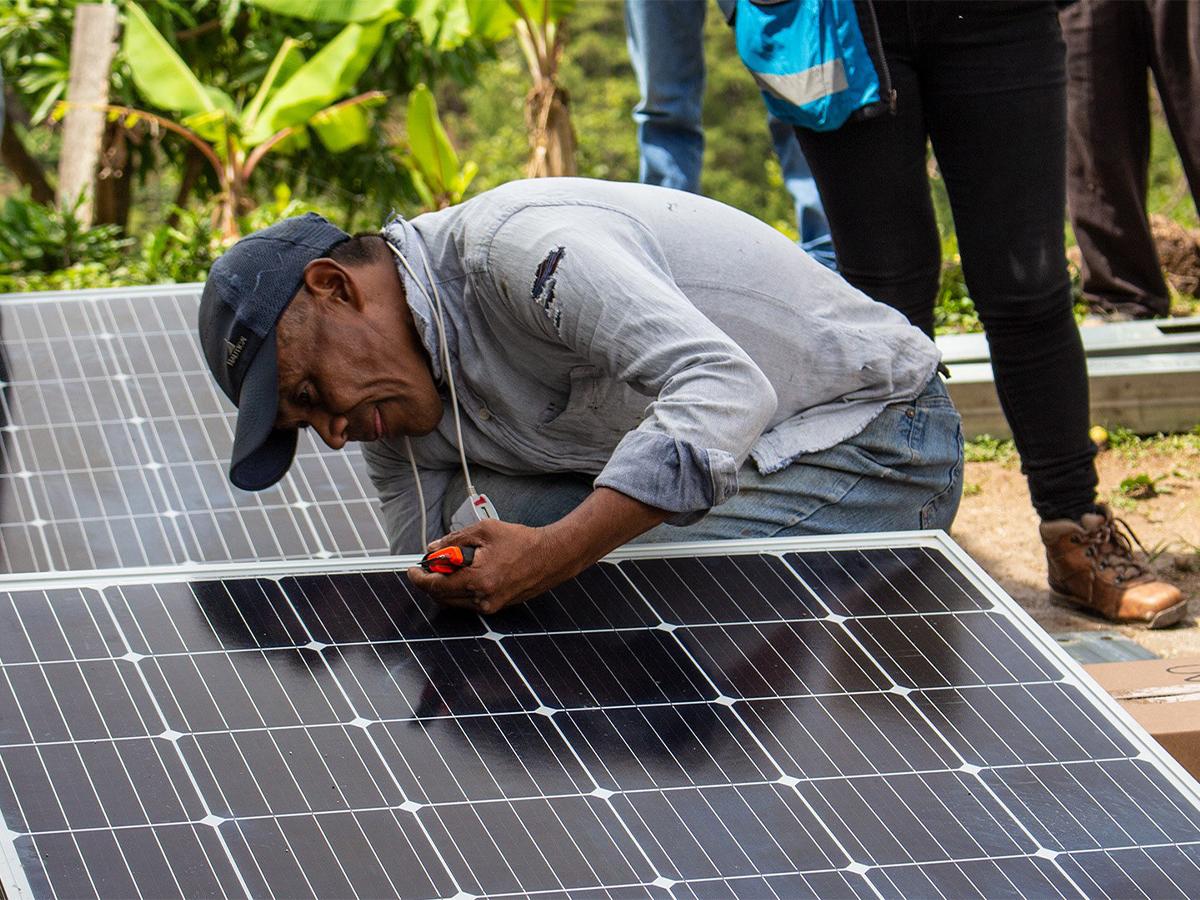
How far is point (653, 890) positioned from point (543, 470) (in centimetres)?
159

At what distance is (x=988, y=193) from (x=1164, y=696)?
4.61 ft

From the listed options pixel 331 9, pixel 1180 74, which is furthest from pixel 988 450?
pixel 331 9

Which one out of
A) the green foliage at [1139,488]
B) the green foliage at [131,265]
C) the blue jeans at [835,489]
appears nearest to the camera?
the blue jeans at [835,489]

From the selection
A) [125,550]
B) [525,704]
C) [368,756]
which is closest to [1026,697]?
[525,704]

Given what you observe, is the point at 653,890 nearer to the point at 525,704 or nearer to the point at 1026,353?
the point at 525,704

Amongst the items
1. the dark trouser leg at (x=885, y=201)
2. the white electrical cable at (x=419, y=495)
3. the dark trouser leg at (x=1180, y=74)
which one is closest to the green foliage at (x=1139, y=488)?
the dark trouser leg at (x=1180, y=74)

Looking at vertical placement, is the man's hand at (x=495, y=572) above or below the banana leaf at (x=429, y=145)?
above

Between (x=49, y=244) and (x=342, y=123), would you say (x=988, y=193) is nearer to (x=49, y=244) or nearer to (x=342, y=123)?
(x=342, y=123)

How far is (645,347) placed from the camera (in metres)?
3.02

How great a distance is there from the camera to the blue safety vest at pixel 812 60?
415cm

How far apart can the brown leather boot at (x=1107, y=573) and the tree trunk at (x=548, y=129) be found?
17.4 ft

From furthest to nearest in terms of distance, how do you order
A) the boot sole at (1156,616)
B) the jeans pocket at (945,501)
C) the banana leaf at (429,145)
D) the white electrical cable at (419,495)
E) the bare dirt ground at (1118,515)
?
the banana leaf at (429,145) < the bare dirt ground at (1118,515) < the boot sole at (1156,616) < the jeans pocket at (945,501) < the white electrical cable at (419,495)

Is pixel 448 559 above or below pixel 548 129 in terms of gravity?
above

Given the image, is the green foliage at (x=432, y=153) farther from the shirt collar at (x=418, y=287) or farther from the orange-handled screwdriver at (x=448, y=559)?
the orange-handled screwdriver at (x=448, y=559)
